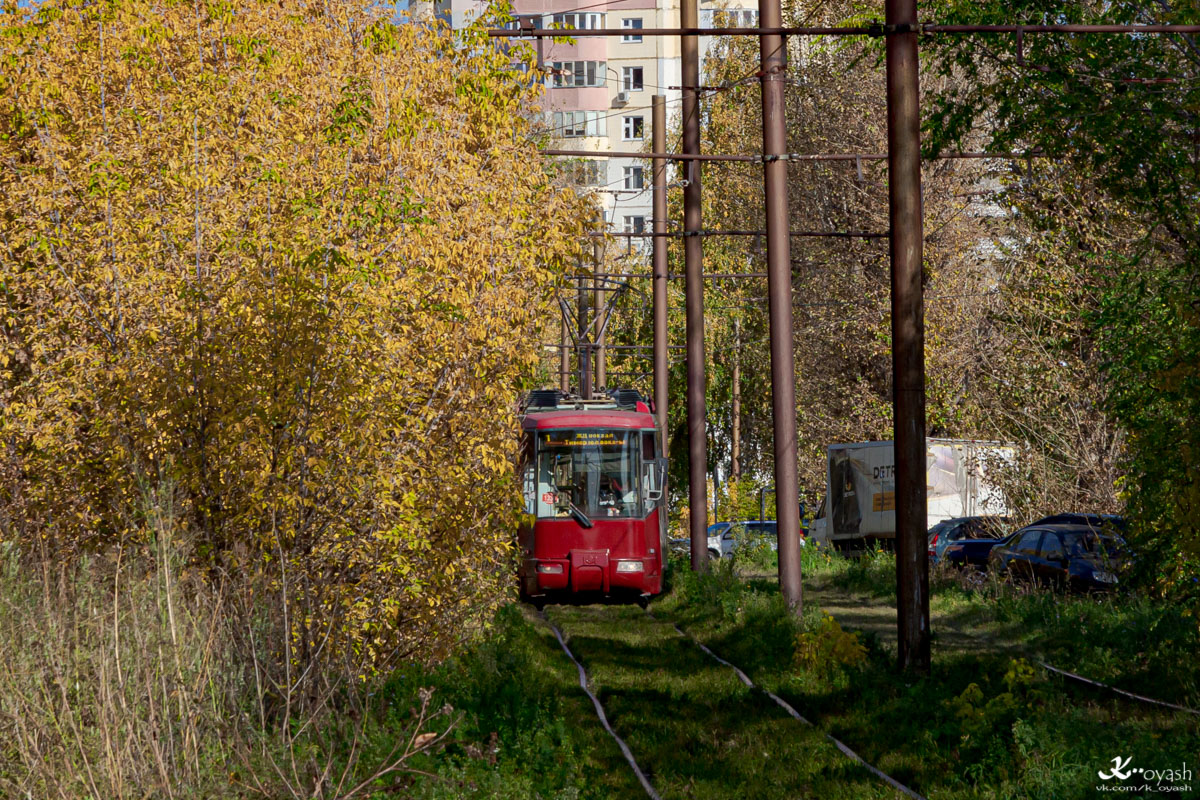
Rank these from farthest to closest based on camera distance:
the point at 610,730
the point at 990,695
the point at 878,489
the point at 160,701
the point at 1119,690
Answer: the point at 878,489 < the point at 610,730 < the point at 1119,690 < the point at 990,695 < the point at 160,701

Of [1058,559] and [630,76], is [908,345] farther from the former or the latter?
[630,76]

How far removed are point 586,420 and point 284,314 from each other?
14652 mm

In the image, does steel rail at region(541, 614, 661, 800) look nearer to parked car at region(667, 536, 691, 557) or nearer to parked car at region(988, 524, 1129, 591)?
parked car at region(988, 524, 1129, 591)

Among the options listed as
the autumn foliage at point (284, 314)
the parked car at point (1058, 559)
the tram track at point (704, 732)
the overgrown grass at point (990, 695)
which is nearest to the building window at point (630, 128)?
the parked car at point (1058, 559)

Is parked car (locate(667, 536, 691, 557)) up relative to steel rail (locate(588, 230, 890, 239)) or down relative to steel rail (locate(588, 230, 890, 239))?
down

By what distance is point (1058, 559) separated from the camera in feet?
74.2

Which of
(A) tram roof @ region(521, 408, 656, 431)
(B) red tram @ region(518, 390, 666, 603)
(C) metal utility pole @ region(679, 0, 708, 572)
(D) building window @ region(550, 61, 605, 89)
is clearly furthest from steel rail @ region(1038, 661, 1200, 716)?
(D) building window @ region(550, 61, 605, 89)

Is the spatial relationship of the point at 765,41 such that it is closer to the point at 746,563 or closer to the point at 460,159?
the point at 460,159

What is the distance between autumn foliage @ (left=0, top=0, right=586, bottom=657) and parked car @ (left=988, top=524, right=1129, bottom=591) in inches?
461

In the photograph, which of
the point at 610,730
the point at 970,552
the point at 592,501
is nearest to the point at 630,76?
the point at 970,552

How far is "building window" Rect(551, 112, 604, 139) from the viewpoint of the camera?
244 ft

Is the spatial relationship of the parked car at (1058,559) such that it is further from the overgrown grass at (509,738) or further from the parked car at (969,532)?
the overgrown grass at (509,738)

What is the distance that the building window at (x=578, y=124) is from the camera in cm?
7450

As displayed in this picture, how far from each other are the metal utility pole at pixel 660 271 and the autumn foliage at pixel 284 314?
13.4m
